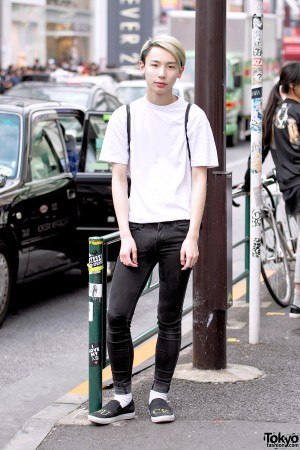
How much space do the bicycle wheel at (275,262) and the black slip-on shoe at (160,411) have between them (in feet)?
9.91

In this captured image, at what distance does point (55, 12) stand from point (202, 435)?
160 feet

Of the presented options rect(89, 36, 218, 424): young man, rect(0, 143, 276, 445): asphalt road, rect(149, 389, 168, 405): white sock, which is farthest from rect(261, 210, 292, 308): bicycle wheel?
rect(89, 36, 218, 424): young man

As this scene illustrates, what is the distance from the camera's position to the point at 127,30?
4997cm

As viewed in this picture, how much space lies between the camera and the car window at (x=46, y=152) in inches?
354

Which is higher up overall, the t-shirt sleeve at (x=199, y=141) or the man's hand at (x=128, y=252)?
the t-shirt sleeve at (x=199, y=141)

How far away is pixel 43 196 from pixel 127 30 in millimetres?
42046

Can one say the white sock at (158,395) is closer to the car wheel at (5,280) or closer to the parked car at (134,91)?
the car wheel at (5,280)

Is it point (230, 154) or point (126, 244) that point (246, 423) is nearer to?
point (126, 244)

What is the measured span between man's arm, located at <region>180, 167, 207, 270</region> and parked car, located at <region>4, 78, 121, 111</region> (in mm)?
12616

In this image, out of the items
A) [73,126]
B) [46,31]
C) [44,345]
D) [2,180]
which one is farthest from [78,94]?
[46,31]

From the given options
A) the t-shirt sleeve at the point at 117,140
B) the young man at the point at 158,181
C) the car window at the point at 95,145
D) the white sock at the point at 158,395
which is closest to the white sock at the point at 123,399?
the white sock at the point at 158,395

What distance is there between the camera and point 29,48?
4962 cm

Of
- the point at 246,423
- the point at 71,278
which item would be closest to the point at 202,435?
the point at 246,423

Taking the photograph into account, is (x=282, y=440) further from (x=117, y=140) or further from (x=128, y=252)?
(x=117, y=140)
